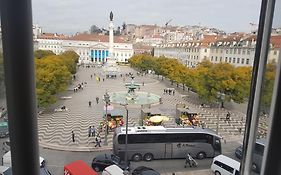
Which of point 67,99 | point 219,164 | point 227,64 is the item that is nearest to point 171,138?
point 219,164

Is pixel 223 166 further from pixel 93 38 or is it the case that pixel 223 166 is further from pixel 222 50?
pixel 93 38

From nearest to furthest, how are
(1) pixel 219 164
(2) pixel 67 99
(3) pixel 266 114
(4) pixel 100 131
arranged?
(3) pixel 266 114 < (1) pixel 219 164 < (4) pixel 100 131 < (2) pixel 67 99

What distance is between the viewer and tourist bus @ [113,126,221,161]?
3896 millimetres

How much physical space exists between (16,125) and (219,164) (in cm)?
333

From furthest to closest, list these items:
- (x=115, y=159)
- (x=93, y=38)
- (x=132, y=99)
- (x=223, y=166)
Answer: (x=93, y=38) < (x=132, y=99) < (x=115, y=159) < (x=223, y=166)

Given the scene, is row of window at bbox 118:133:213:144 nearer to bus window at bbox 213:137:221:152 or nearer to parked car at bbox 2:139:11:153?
bus window at bbox 213:137:221:152

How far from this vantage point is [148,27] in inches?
1501

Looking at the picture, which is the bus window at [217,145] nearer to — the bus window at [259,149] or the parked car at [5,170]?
the bus window at [259,149]

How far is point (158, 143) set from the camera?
12.8ft

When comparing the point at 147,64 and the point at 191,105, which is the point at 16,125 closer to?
the point at 191,105

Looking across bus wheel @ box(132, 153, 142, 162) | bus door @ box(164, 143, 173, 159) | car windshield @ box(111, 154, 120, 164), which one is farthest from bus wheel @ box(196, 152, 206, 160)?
car windshield @ box(111, 154, 120, 164)

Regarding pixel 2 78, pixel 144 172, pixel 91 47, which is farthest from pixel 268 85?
pixel 91 47

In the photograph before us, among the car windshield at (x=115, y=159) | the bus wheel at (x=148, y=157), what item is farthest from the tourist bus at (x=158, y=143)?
the car windshield at (x=115, y=159)

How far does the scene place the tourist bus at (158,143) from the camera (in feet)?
12.8
